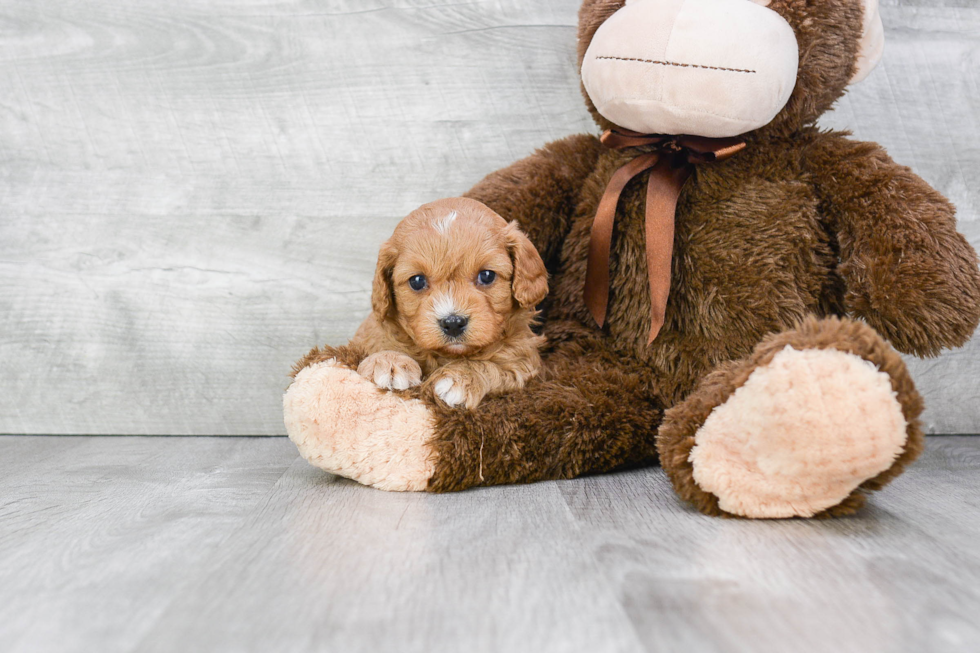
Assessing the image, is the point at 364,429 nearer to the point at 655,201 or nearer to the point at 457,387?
the point at 457,387

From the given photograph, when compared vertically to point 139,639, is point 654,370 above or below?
above

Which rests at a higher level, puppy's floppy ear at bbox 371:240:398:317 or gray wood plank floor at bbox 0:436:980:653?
puppy's floppy ear at bbox 371:240:398:317

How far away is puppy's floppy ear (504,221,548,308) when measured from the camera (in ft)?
3.74

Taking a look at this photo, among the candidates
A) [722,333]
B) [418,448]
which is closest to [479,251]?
[418,448]

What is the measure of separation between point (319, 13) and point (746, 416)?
46.9 inches

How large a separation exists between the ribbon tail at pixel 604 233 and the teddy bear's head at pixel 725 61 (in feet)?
0.22

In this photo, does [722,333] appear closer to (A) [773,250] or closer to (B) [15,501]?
(A) [773,250]

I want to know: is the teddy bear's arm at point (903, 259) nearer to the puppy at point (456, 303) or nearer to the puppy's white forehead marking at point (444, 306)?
the puppy at point (456, 303)

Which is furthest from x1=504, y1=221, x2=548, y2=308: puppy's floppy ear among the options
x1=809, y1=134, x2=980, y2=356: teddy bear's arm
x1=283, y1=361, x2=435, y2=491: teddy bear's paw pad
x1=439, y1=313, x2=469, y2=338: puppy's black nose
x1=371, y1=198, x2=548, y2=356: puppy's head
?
x1=809, y1=134, x2=980, y2=356: teddy bear's arm

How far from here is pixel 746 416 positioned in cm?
94

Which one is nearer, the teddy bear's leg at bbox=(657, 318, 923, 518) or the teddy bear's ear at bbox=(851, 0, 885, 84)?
the teddy bear's leg at bbox=(657, 318, 923, 518)

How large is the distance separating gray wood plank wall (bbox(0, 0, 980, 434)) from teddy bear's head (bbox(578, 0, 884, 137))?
0.43 meters

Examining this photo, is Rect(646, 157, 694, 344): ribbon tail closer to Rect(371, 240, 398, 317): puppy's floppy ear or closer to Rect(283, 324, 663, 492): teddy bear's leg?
Rect(283, 324, 663, 492): teddy bear's leg

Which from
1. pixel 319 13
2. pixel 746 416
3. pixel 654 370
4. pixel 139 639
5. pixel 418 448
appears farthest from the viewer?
pixel 319 13
